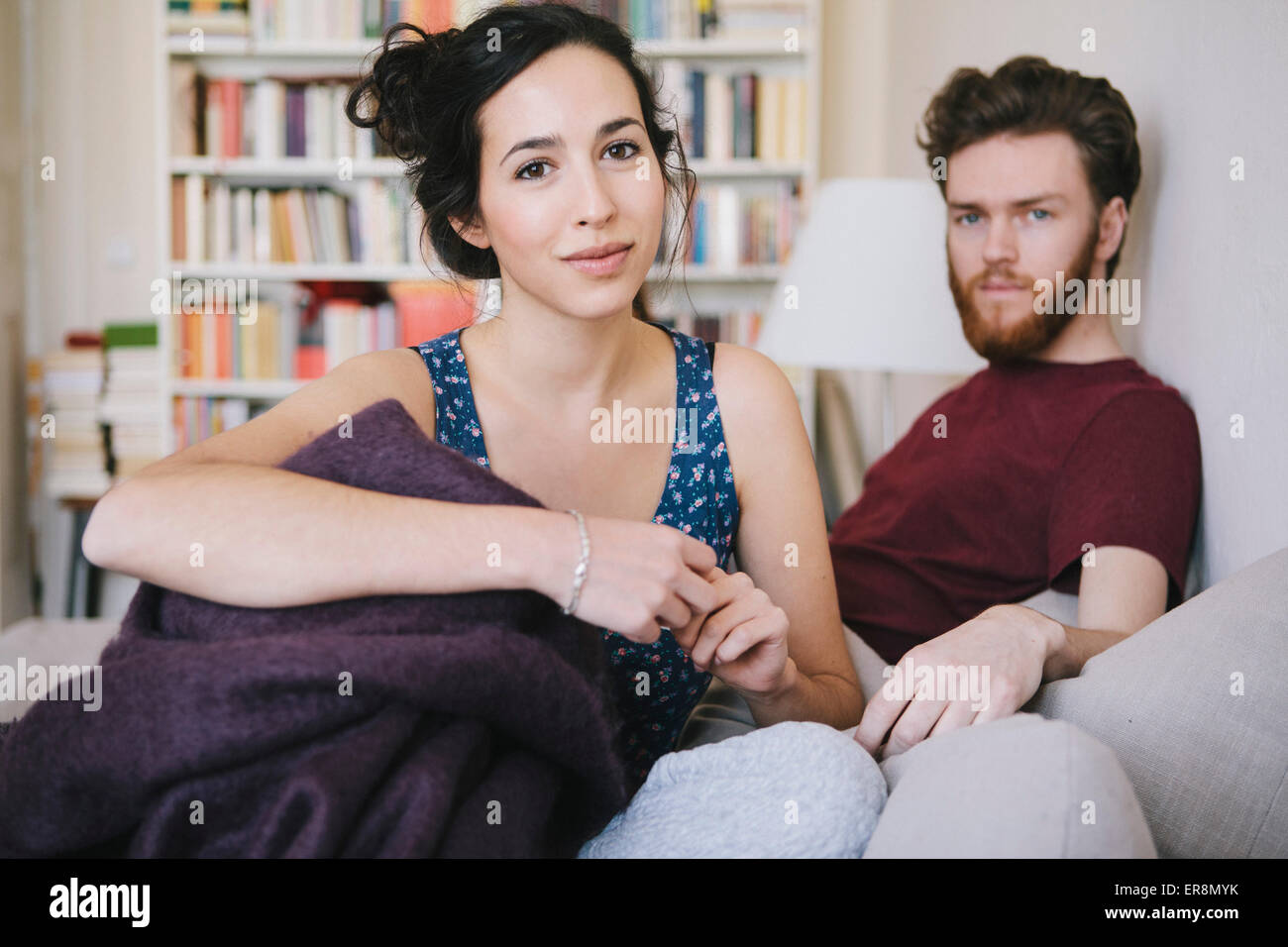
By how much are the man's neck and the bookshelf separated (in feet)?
6.55

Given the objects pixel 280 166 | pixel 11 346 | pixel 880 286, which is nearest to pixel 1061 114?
pixel 880 286

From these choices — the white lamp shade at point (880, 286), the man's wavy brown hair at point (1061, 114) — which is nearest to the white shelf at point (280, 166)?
the white lamp shade at point (880, 286)

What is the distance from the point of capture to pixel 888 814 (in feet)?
2.39

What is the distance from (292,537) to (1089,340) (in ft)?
3.79

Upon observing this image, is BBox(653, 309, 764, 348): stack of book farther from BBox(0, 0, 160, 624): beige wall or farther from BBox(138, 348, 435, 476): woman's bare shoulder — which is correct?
BBox(138, 348, 435, 476): woman's bare shoulder

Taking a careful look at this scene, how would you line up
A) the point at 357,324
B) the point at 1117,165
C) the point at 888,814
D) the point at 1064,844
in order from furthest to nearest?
the point at 357,324
the point at 1117,165
the point at 888,814
the point at 1064,844

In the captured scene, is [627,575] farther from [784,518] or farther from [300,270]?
[300,270]

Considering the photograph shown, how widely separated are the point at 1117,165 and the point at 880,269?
2.36ft

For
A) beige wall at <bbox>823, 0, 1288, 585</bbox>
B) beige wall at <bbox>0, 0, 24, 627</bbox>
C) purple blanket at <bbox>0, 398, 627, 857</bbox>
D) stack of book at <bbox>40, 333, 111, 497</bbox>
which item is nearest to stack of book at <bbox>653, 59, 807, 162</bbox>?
beige wall at <bbox>823, 0, 1288, 585</bbox>

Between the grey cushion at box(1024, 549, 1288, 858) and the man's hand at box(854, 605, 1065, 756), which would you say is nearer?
the grey cushion at box(1024, 549, 1288, 858)

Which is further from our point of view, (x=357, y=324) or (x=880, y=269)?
(x=357, y=324)

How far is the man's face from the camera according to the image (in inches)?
59.4
